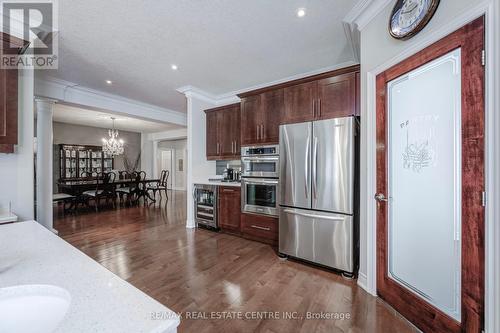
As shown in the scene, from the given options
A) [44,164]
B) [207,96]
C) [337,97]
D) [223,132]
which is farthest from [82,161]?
[337,97]

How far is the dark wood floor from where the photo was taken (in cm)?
164

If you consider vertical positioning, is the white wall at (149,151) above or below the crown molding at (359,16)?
below

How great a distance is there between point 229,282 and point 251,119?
7.51 ft

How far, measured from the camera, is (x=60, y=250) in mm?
979

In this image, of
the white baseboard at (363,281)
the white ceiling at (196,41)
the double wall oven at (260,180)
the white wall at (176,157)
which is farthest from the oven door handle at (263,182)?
the white wall at (176,157)

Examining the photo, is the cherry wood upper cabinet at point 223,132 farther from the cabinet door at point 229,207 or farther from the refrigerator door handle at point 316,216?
the refrigerator door handle at point 316,216

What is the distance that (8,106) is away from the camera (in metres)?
1.89

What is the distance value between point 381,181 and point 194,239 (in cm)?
278

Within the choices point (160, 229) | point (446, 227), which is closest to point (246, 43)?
point (446, 227)

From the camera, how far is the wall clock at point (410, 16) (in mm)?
1444

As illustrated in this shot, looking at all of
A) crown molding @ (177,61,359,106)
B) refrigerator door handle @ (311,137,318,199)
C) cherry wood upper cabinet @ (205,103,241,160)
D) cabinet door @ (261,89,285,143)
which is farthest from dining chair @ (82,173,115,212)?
refrigerator door handle @ (311,137,318,199)

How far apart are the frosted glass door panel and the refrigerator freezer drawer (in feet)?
1.57

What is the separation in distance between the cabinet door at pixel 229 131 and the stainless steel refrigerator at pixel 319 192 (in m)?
1.37

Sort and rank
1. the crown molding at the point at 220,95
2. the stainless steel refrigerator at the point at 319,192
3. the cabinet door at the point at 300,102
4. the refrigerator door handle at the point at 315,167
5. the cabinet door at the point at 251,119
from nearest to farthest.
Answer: the stainless steel refrigerator at the point at 319,192
the refrigerator door handle at the point at 315,167
the cabinet door at the point at 300,102
the cabinet door at the point at 251,119
the crown molding at the point at 220,95
